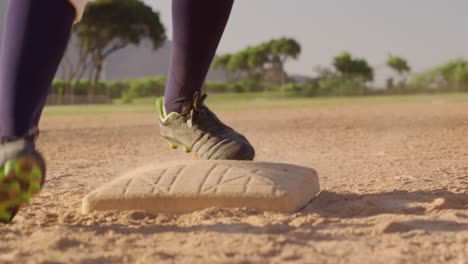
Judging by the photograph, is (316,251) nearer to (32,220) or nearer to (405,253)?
(405,253)

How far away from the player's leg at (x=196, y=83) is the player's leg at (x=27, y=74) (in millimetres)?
446

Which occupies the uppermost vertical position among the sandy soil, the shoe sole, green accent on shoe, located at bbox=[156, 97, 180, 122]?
green accent on shoe, located at bbox=[156, 97, 180, 122]

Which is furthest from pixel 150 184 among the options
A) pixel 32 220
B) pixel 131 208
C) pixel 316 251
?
pixel 316 251

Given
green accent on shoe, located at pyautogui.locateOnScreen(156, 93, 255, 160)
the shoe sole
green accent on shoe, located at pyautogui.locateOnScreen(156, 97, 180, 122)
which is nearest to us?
the shoe sole

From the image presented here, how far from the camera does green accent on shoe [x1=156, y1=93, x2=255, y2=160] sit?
70.6 inches

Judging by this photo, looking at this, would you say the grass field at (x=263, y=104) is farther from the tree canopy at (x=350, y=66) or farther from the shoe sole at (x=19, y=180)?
the tree canopy at (x=350, y=66)

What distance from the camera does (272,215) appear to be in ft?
4.56

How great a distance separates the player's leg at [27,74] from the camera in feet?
4.23

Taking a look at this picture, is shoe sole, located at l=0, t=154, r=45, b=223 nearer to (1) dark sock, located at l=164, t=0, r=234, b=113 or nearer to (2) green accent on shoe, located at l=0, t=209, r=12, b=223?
(2) green accent on shoe, located at l=0, t=209, r=12, b=223

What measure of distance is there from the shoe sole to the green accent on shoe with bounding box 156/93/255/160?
1.94 feet

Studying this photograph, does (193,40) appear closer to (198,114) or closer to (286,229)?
(198,114)

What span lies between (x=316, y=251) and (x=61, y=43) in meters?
0.72

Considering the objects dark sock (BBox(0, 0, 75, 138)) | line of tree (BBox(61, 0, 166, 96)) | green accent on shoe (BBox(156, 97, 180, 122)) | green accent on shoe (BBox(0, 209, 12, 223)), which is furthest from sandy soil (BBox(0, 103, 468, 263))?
line of tree (BBox(61, 0, 166, 96))

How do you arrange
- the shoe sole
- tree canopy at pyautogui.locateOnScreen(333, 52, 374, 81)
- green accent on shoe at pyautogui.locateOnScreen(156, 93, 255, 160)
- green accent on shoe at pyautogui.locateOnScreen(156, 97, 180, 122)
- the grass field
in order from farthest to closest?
tree canopy at pyautogui.locateOnScreen(333, 52, 374, 81), the grass field, green accent on shoe at pyautogui.locateOnScreen(156, 97, 180, 122), green accent on shoe at pyautogui.locateOnScreen(156, 93, 255, 160), the shoe sole
